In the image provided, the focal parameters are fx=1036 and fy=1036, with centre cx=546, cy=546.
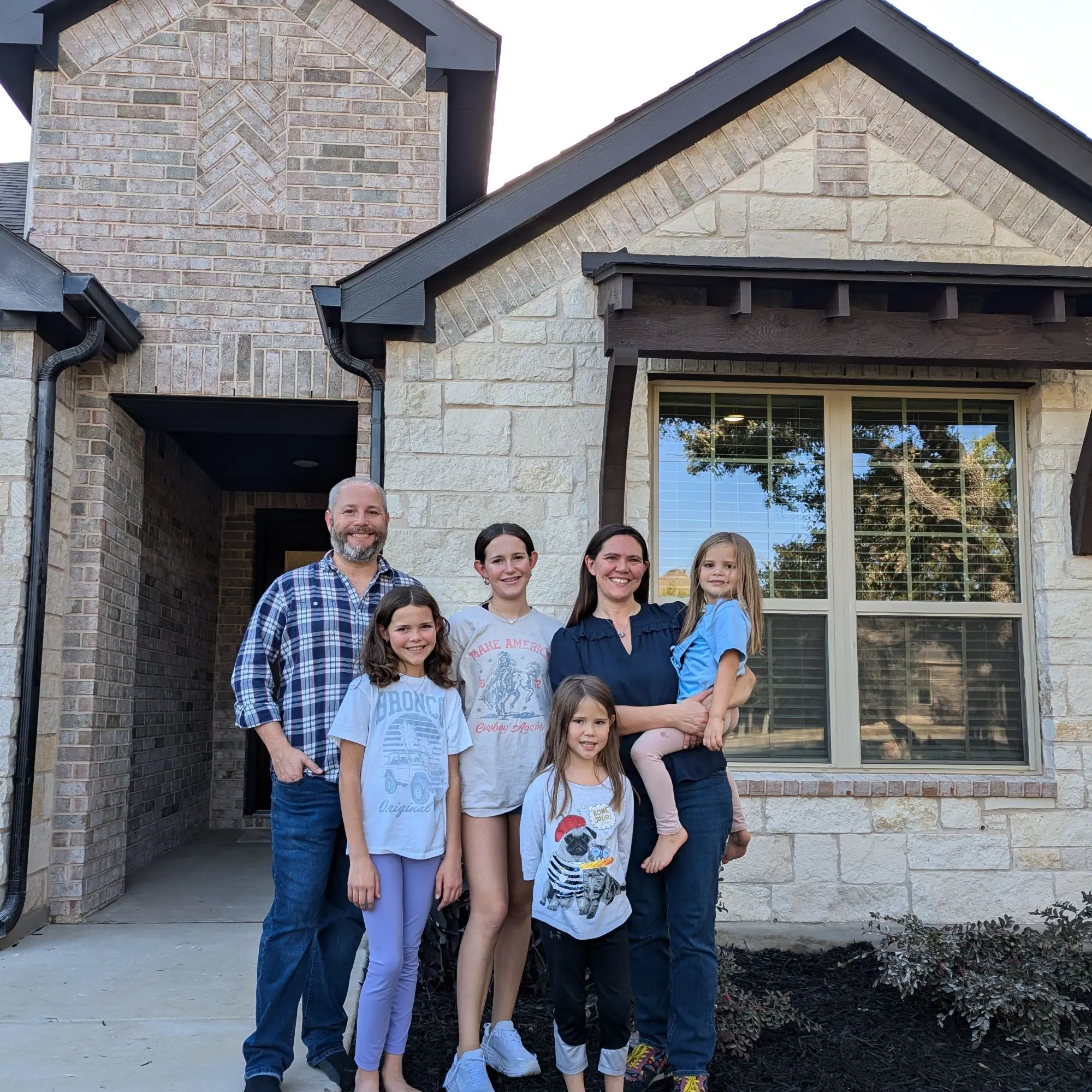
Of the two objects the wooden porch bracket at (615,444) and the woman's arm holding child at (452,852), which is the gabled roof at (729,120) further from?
the woman's arm holding child at (452,852)

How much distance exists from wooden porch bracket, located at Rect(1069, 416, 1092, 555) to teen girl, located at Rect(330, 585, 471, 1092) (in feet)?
11.7

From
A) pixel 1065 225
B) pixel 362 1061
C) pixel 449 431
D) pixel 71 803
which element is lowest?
pixel 362 1061

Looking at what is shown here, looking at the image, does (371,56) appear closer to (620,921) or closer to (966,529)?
(966,529)

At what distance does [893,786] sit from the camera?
500 centimetres

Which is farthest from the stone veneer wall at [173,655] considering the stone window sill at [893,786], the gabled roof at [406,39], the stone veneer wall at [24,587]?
the stone window sill at [893,786]

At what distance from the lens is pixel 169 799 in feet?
24.4

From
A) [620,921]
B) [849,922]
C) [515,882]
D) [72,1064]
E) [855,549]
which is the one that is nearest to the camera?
[620,921]

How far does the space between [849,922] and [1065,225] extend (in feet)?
12.4

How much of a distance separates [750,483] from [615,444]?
2.77ft

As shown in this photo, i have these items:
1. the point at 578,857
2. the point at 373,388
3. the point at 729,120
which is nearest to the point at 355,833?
the point at 578,857

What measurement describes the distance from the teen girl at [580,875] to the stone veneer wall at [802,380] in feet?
6.72

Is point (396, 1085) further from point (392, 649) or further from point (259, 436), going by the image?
point (259, 436)

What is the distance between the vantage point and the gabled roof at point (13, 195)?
6.73m

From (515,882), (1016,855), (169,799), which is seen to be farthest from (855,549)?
(169,799)
